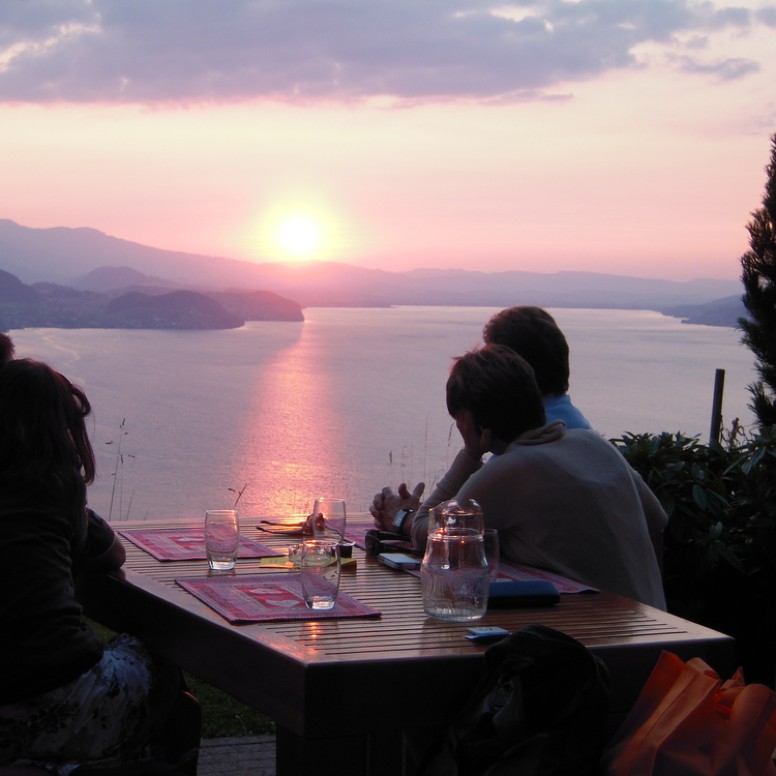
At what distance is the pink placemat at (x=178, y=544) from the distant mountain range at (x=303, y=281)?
8573mm

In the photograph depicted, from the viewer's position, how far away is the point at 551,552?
2.72m

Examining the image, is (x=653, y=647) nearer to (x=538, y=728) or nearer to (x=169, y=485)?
(x=538, y=728)

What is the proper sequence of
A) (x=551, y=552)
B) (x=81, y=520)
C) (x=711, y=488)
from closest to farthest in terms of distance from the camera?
(x=81, y=520), (x=551, y=552), (x=711, y=488)

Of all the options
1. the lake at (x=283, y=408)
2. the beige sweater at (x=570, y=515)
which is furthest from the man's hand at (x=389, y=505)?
the lake at (x=283, y=408)

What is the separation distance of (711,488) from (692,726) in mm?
2677

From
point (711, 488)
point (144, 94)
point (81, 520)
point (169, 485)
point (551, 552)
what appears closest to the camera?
point (81, 520)

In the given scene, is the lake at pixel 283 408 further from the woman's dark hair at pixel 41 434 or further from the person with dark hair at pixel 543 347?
the woman's dark hair at pixel 41 434

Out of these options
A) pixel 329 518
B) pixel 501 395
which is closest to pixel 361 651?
pixel 329 518

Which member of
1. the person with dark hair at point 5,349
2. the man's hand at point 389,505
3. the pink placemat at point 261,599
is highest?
the person with dark hair at point 5,349

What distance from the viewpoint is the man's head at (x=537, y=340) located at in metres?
3.38

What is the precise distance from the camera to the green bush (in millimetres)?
3887

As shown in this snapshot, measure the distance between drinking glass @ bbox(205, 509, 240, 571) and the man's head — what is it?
1.20 m

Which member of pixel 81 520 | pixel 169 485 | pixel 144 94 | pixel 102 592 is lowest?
pixel 169 485

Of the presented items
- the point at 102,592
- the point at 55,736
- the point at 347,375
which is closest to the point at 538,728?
the point at 55,736
